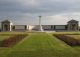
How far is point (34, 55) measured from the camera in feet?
48.9

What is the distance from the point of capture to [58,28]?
110938 millimetres

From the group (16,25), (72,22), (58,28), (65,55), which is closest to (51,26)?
(58,28)

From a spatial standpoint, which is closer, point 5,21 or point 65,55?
point 65,55

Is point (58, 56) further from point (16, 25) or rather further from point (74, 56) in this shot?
point (16, 25)

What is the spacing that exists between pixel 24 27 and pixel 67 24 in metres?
21.5

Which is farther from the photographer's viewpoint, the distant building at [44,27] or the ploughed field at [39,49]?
the distant building at [44,27]

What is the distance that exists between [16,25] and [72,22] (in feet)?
93.1

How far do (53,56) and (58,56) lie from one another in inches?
13.0

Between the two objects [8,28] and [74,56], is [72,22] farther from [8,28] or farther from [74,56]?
[74,56]

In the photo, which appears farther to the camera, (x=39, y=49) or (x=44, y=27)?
(x=44, y=27)

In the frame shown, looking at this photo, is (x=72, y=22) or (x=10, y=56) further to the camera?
(x=72, y=22)

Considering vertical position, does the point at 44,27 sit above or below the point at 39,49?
above

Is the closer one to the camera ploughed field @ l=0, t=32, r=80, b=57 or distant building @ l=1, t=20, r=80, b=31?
ploughed field @ l=0, t=32, r=80, b=57

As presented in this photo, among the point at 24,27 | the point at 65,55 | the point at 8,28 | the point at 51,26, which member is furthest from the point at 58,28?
the point at 65,55
